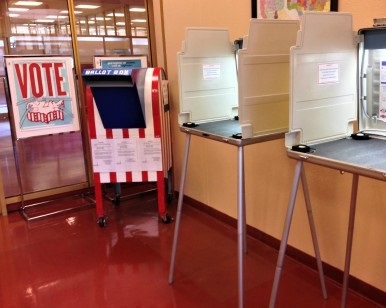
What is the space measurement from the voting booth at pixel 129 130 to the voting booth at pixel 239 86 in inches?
34.0

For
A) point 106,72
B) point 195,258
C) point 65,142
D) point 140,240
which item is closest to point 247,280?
point 195,258

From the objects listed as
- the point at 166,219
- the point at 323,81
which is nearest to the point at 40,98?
Result: the point at 166,219

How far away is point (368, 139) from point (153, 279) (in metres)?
1.57

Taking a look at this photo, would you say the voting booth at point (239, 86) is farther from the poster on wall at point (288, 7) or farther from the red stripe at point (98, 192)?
the red stripe at point (98, 192)

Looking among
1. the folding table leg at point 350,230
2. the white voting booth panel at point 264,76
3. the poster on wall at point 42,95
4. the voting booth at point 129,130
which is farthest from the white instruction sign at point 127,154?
the folding table leg at point 350,230

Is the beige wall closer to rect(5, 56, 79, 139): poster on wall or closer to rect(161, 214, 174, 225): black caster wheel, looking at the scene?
rect(161, 214, 174, 225): black caster wheel

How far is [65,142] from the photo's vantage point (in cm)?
625

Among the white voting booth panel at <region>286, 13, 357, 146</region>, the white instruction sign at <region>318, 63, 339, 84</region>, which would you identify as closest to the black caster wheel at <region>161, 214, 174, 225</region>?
the white voting booth panel at <region>286, 13, 357, 146</region>

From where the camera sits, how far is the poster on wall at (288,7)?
218 centimetres

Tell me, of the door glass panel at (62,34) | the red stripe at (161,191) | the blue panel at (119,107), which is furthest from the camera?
the door glass panel at (62,34)

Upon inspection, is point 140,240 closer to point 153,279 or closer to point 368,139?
point 153,279

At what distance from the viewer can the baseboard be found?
2.20m

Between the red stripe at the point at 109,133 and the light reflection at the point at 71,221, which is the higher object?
the red stripe at the point at 109,133

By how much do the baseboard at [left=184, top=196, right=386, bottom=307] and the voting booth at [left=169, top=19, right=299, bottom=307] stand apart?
2.72ft
